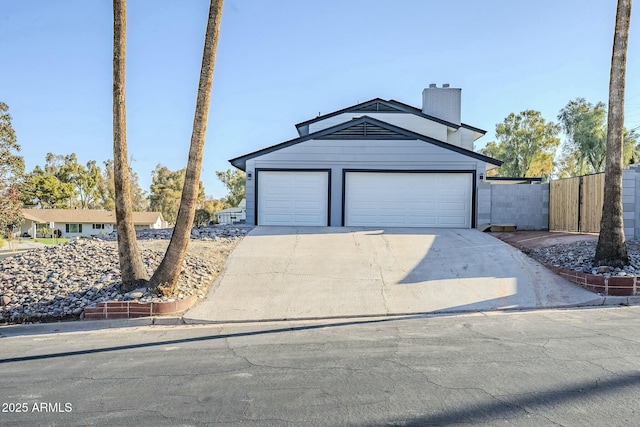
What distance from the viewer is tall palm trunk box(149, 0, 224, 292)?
805 centimetres

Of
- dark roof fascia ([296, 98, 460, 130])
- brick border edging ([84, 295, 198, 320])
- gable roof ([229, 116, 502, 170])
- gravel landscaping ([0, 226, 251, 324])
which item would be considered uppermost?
dark roof fascia ([296, 98, 460, 130])

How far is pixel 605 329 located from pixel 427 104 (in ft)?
58.0

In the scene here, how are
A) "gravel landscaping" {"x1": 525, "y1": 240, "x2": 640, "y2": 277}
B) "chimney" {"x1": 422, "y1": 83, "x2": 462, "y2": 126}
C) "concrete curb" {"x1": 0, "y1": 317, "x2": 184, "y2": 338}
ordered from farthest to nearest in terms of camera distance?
"chimney" {"x1": 422, "y1": 83, "x2": 462, "y2": 126} → "gravel landscaping" {"x1": 525, "y1": 240, "x2": 640, "y2": 277} → "concrete curb" {"x1": 0, "y1": 317, "x2": 184, "y2": 338}

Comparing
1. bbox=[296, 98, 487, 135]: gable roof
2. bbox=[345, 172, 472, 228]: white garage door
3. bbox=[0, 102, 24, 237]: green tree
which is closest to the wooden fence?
bbox=[345, 172, 472, 228]: white garage door

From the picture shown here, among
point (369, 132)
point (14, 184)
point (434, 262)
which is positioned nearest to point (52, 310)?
point (434, 262)

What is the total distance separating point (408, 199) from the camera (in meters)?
16.2

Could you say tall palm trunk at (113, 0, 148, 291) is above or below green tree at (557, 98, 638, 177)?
below

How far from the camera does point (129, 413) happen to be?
3.79 m

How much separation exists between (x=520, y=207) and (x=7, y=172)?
28506mm

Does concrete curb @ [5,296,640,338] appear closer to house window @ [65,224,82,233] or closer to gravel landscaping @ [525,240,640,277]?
gravel landscaping @ [525,240,640,277]

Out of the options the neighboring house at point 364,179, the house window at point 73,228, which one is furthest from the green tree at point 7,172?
the house window at point 73,228

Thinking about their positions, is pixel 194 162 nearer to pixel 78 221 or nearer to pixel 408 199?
pixel 408 199

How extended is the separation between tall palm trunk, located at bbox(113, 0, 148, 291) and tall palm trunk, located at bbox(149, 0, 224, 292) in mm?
499

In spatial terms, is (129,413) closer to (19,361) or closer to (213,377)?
(213,377)
